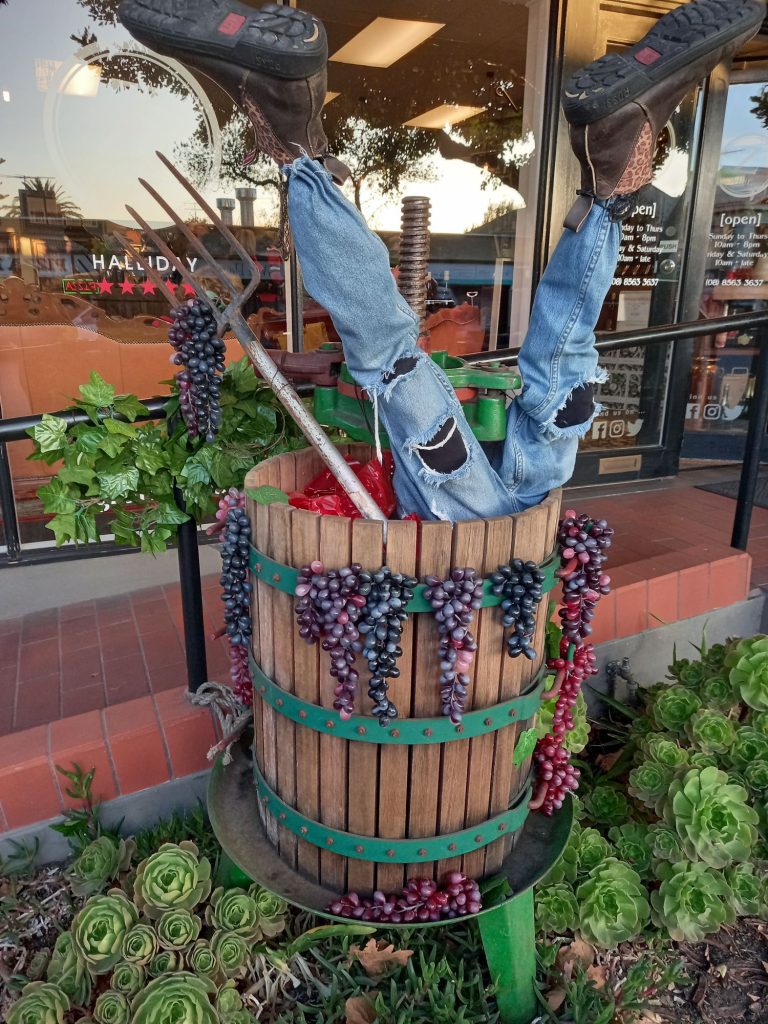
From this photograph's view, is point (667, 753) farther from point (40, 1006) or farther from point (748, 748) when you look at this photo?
point (40, 1006)

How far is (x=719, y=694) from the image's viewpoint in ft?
7.04

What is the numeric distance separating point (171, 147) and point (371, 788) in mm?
3563

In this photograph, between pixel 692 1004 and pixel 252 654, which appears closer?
pixel 252 654

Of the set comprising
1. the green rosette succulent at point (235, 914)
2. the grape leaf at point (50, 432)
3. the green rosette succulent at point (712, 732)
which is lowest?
the green rosette succulent at point (235, 914)

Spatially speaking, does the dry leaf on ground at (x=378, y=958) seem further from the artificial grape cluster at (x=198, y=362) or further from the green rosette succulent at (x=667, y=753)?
the artificial grape cluster at (x=198, y=362)

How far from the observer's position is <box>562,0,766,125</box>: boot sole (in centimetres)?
106

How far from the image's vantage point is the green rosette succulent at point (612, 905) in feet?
5.52

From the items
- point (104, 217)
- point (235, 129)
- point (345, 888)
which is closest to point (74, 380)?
point (104, 217)

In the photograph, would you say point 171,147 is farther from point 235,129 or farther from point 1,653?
point 1,653

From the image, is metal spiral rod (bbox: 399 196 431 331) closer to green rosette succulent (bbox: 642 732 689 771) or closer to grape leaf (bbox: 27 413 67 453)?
grape leaf (bbox: 27 413 67 453)

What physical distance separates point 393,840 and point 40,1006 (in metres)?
0.77

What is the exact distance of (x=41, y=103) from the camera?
3477 millimetres

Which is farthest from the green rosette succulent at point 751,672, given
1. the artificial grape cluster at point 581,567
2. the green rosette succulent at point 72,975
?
the green rosette succulent at point 72,975

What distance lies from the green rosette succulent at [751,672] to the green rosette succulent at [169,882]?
1.52m
